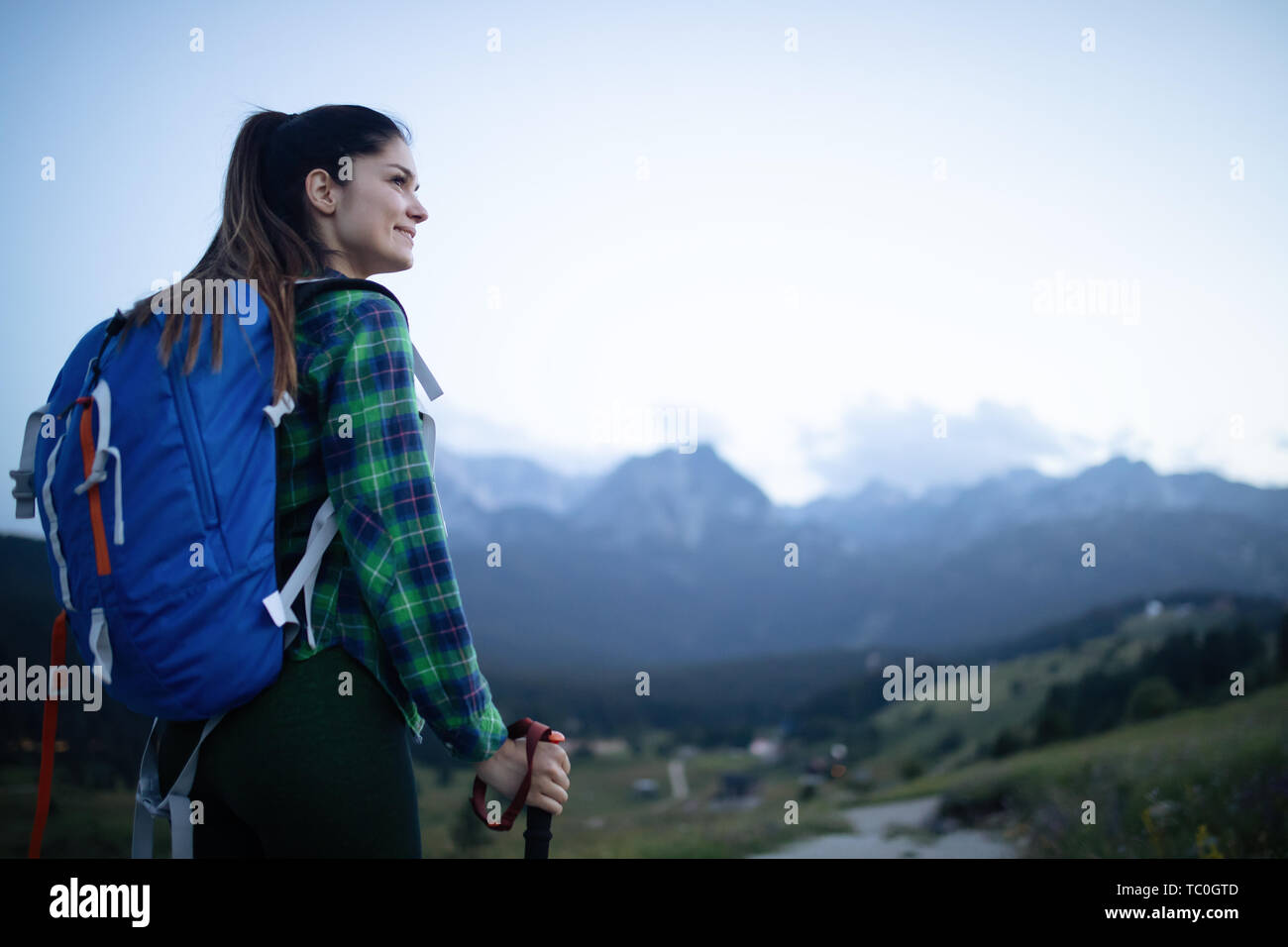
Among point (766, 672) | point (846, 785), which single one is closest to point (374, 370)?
point (846, 785)

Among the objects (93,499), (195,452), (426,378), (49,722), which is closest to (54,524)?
(93,499)

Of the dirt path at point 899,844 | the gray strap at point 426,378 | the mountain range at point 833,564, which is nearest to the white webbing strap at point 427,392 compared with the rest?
the gray strap at point 426,378

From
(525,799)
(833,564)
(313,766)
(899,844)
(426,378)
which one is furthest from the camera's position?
(833,564)

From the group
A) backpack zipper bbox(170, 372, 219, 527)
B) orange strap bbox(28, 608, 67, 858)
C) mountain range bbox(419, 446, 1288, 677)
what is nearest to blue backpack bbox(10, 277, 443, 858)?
backpack zipper bbox(170, 372, 219, 527)

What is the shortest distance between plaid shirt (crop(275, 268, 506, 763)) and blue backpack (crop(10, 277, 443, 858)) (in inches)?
3.6

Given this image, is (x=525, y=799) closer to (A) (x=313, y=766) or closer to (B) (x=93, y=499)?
(A) (x=313, y=766)

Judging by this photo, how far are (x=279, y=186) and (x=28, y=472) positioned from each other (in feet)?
2.20

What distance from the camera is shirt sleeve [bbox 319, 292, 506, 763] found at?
1.41 m

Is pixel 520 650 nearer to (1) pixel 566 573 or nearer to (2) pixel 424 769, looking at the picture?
(1) pixel 566 573

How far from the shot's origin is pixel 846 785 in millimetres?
36438

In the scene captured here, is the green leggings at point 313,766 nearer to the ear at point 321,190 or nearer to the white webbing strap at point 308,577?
the white webbing strap at point 308,577

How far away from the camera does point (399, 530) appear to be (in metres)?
1.43

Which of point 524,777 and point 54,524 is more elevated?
point 54,524
